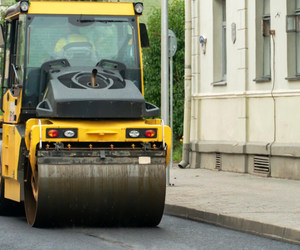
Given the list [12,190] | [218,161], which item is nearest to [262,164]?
[218,161]

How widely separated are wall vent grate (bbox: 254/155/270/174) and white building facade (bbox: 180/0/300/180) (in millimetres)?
22

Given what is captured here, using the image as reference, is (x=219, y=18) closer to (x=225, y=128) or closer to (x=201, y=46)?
(x=201, y=46)

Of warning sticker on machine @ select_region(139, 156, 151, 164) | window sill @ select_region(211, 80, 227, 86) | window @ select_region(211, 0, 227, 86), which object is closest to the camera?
warning sticker on machine @ select_region(139, 156, 151, 164)

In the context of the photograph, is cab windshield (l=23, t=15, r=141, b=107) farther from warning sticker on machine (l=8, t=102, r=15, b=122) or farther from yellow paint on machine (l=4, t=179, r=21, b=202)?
yellow paint on machine (l=4, t=179, r=21, b=202)

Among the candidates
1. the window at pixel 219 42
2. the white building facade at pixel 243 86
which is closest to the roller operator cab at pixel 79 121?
Answer: the white building facade at pixel 243 86

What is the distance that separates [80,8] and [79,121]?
6.70 ft

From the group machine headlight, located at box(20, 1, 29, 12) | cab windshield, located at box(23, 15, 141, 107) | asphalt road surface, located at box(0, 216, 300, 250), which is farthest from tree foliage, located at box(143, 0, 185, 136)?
asphalt road surface, located at box(0, 216, 300, 250)

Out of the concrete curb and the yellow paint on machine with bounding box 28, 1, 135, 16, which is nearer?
the concrete curb

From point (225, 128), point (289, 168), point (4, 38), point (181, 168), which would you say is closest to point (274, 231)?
point (4, 38)

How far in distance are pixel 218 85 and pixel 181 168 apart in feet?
8.21

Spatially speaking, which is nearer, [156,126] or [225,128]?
[156,126]

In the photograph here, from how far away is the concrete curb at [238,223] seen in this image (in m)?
9.34

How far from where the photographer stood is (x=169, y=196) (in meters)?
13.6

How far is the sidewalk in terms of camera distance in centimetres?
990
